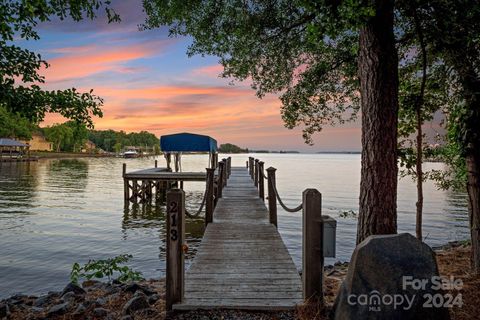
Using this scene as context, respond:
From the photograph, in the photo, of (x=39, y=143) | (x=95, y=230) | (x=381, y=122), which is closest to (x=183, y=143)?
(x=95, y=230)

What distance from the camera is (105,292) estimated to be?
27.0 feet

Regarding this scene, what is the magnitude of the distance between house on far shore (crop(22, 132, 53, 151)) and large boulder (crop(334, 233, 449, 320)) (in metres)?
139

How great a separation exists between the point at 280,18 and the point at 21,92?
246 inches

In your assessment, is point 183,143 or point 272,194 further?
point 183,143

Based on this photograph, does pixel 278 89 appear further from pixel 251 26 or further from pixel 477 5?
pixel 477 5

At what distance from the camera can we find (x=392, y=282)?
4004 millimetres

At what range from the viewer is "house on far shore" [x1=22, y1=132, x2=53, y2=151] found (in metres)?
126

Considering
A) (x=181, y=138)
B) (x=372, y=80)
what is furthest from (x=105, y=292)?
(x=181, y=138)

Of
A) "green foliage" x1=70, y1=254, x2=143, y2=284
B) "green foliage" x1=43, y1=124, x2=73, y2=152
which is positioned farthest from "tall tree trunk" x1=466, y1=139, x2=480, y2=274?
"green foliage" x1=43, y1=124, x2=73, y2=152

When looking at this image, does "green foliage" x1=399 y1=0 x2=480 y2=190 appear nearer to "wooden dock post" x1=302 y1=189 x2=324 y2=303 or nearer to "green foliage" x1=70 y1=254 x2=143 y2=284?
"wooden dock post" x1=302 y1=189 x2=324 y2=303

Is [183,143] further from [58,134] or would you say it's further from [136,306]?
[58,134]

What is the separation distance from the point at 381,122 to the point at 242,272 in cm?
339

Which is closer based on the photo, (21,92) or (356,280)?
(356,280)

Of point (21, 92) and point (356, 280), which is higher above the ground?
point (21, 92)
